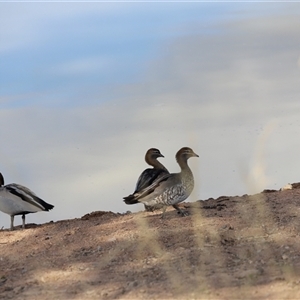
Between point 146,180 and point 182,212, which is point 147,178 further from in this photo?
point 182,212

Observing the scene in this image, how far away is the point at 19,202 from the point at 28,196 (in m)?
0.19

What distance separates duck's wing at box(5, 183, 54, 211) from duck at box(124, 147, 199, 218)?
6.19ft

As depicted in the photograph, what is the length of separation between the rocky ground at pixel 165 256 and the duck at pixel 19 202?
102 centimetres

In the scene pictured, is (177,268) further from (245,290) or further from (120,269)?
(245,290)

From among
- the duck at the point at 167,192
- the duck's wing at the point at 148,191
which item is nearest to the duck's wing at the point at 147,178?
the duck's wing at the point at 148,191

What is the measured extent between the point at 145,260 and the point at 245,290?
1.74 metres

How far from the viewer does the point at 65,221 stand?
12008mm

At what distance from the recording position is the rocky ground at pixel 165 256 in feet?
23.0

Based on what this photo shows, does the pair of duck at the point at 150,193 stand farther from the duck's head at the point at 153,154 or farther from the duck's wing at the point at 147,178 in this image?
the duck's head at the point at 153,154

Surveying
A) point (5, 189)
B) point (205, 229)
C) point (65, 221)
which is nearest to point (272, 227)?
point (205, 229)

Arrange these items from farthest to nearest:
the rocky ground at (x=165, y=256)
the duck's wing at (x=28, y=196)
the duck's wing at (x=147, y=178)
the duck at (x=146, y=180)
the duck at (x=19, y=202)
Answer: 1. the duck's wing at (x=28, y=196)
2. the duck at (x=19, y=202)
3. the duck's wing at (x=147, y=178)
4. the duck at (x=146, y=180)
5. the rocky ground at (x=165, y=256)

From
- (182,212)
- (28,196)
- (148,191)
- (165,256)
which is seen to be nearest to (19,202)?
(28,196)

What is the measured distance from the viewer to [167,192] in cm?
1109

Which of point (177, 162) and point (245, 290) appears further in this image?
point (177, 162)
